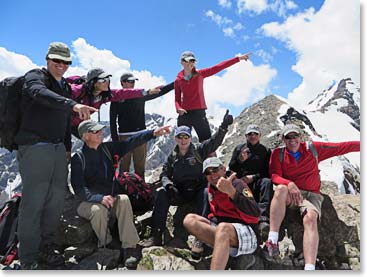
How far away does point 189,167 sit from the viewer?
22.9 ft

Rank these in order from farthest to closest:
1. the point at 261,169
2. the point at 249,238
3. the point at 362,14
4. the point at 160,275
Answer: the point at 261,169 → the point at 362,14 → the point at 160,275 → the point at 249,238

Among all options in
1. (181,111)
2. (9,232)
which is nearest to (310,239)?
(181,111)

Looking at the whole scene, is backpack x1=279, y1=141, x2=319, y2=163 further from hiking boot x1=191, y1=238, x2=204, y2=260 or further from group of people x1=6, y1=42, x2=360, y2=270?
hiking boot x1=191, y1=238, x2=204, y2=260

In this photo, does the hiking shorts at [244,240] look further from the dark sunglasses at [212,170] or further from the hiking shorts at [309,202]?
the hiking shorts at [309,202]

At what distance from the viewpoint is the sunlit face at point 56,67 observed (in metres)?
5.87

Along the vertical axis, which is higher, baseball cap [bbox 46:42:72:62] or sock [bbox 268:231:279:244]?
baseball cap [bbox 46:42:72:62]

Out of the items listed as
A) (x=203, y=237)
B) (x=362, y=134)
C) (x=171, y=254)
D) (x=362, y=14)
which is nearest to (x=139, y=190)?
(x=171, y=254)

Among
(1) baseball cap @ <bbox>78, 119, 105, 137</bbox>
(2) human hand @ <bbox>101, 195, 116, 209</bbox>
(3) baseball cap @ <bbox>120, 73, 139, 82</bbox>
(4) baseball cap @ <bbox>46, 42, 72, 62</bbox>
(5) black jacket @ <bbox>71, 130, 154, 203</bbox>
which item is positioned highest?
(3) baseball cap @ <bbox>120, 73, 139, 82</bbox>

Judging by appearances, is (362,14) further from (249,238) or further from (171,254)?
(171,254)

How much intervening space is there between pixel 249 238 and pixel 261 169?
1931 millimetres

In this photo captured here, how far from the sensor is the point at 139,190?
7.54m

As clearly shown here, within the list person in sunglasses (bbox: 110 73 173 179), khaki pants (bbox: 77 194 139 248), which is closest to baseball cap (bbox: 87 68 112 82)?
person in sunglasses (bbox: 110 73 173 179)

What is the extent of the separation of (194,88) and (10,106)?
4089 millimetres

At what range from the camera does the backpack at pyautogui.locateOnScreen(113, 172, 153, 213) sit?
24.3 ft
